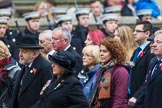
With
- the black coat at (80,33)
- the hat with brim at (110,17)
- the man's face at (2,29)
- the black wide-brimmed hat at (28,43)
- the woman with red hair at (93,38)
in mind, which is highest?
the black wide-brimmed hat at (28,43)

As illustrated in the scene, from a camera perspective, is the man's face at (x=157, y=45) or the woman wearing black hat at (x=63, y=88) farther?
the man's face at (x=157, y=45)

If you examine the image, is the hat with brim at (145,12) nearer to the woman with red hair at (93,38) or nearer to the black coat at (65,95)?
the woman with red hair at (93,38)

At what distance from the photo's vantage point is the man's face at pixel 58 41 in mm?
14414

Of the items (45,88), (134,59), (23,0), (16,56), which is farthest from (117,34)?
(23,0)

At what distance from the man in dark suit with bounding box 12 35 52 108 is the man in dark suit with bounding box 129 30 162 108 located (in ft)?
4.84

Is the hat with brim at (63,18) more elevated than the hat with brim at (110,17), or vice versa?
the hat with brim at (63,18)

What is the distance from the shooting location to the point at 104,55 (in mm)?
13234

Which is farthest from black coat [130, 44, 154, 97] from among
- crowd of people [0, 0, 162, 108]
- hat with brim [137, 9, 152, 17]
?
hat with brim [137, 9, 152, 17]

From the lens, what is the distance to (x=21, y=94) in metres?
13.2

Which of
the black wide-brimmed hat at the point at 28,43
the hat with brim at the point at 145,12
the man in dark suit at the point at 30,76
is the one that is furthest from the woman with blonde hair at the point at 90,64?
the hat with brim at the point at 145,12

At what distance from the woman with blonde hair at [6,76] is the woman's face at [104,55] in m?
1.53

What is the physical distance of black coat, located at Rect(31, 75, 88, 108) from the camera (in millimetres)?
11945

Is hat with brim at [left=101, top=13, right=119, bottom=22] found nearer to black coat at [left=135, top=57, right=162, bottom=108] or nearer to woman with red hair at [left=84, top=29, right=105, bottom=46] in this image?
woman with red hair at [left=84, top=29, right=105, bottom=46]

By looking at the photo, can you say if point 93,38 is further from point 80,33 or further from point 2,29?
point 80,33
